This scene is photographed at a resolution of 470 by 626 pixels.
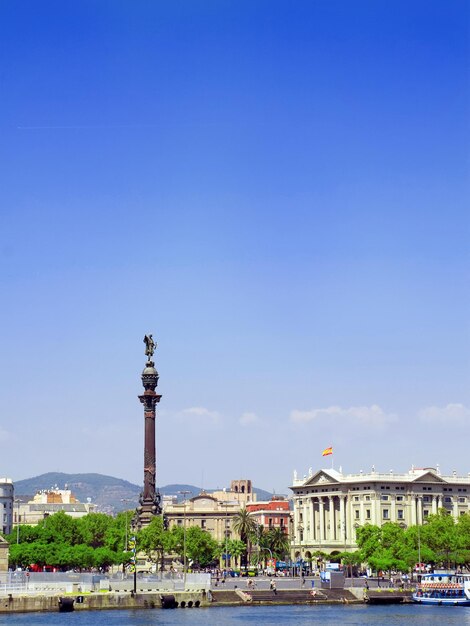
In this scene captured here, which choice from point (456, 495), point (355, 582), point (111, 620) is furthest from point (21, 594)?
point (456, 495)

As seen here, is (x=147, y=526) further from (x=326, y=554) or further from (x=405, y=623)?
(x=405, y=623)

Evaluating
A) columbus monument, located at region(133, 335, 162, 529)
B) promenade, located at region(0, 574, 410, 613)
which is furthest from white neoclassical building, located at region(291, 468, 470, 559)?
promenade, located at region(0, 574, 410, 613)

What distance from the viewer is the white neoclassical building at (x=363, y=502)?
178875 millimetres

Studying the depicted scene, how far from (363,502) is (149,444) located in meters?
45.3

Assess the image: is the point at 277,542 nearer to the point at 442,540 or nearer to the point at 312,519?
the point at 312,519

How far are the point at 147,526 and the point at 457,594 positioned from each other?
46.5 meters

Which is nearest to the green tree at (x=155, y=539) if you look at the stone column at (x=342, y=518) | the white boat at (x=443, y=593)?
the white boat at (x=443, y=593)

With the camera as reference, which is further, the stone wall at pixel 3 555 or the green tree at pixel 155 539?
the green tree at pixel 155 539

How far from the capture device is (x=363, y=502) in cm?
18012

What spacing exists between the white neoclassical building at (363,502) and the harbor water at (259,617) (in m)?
71.5

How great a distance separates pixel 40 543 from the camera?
440 feet

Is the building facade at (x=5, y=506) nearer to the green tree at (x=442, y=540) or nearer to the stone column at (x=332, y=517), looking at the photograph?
the stone column at (x=332, y=517)

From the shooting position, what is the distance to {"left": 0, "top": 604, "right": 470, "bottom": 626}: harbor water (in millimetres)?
87688

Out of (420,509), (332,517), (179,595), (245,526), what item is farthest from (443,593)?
(332,517)
